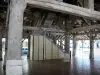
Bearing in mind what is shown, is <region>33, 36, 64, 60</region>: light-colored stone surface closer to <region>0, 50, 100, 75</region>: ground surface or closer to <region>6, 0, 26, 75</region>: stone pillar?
<region>0, 50, 100, 75</region>: ground surface

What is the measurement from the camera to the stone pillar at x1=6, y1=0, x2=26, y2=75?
4383 mm

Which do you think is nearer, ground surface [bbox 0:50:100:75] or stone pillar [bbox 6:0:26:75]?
stone pillar [bbox 6:0:26:75]

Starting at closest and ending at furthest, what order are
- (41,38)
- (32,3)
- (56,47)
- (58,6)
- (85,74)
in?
(32,3)
(58,6)
(85,74)
(41,38)
(56,47)

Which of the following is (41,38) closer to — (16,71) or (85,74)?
(85,74)

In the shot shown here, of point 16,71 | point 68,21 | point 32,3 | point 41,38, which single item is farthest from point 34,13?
point 16,71

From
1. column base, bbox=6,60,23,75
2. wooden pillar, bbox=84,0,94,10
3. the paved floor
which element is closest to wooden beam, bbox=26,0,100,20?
wooden pillar, bbox=84,0,94,10

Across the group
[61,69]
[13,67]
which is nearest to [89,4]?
[13,67]

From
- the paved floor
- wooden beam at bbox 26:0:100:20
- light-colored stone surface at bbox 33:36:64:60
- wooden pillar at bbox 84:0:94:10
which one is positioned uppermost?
wooden pillar at bbox 84:0:94:10

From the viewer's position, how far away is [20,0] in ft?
14.9

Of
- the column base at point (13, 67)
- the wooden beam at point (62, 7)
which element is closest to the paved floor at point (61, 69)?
the wooden beam at point (62, 7)

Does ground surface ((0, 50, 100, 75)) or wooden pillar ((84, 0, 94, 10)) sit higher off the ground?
wooden pillar ((84, 0, 94, 10))

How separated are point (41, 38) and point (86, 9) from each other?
901 centimetres

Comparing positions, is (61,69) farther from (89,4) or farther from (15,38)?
(15,38)

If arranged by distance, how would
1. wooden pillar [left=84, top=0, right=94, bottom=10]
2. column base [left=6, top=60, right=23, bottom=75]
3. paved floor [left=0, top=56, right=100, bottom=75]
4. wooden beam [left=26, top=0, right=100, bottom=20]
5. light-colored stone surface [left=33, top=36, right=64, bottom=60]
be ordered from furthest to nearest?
light-colored stone surface [left=33, top=36, right=64, bottom=60], paved floor [left=0, top=56, right=100, bottom=75], wooden pillar [left=84, top=0, right=94, bottom=10], wooden beam [left=26, top=0, right=100, bottom=20], column base [left=6, top=60, right=23, bottom=75]
